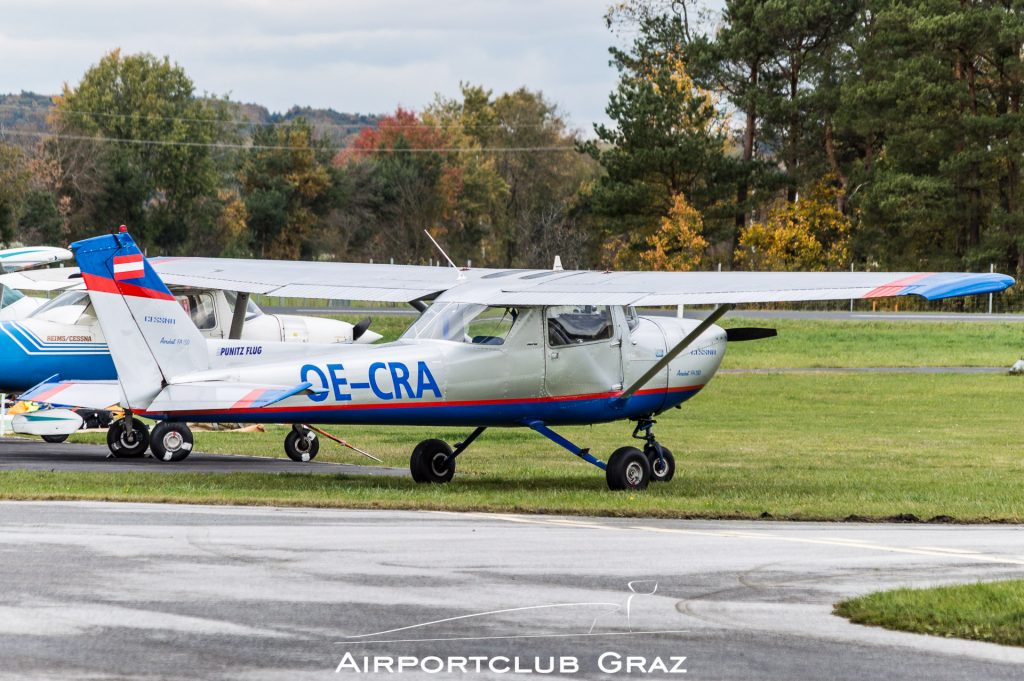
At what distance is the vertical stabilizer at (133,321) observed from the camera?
50.9 feet

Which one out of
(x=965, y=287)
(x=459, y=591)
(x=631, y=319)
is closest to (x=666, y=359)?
(x=631, y=319)

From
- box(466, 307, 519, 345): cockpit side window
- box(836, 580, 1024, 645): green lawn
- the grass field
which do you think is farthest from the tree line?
box(836, 580, 1024, 645): green lawn

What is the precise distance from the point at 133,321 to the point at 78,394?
4.12m

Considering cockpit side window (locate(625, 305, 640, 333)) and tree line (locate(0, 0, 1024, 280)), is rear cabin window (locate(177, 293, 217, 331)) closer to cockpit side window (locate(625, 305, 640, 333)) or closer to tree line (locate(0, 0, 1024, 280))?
cockpit side window (locate(625, 305, 640, 333))

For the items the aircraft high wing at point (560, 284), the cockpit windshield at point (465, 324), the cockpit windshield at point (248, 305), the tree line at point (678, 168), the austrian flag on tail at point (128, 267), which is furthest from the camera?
the tree line at point (678, 168)

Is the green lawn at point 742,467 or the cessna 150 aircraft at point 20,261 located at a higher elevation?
the cessna 150 aircraft at point 20,261

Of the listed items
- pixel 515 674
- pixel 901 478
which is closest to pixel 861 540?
pixel 515 674

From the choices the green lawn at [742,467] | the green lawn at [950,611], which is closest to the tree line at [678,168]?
the green lawn at [742,467]

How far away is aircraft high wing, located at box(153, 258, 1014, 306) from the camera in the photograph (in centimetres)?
1432

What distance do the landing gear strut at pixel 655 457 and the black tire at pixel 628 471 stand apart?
588mm

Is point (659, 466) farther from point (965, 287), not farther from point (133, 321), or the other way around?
point (133, 321)

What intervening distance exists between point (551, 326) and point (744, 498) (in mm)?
2889

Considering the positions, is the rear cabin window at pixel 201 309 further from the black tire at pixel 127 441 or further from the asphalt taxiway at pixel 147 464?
the asphalt taxiway at pixel 147 464

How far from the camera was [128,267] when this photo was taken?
15.7 meters
